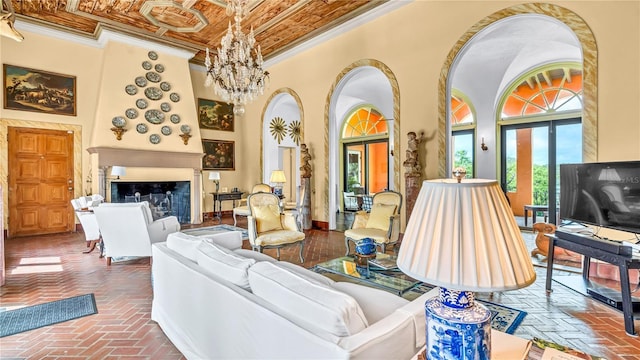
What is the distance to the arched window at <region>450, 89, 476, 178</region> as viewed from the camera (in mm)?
7673

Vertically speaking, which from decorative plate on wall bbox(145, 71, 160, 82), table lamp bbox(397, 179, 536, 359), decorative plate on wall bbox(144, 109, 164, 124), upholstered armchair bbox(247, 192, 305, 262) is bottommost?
upholstered armchair bbox(247, 192, 305, 262)

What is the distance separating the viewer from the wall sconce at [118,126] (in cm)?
670

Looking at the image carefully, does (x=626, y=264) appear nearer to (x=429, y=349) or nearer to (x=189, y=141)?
(x=429, y=349)

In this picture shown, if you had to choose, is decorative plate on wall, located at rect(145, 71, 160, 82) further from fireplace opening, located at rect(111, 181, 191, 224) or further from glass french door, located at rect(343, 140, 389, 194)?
glass french door, located at rect(343, 140, 389, 194)

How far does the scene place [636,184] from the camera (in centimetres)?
272

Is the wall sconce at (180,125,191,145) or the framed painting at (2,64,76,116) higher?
the framed painting at (2,64,76,116)

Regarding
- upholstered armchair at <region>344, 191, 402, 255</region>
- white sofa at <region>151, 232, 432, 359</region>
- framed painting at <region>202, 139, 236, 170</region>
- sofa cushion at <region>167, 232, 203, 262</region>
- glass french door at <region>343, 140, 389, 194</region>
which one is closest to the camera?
white sofa at <region>151, 232, 432, 359</region>

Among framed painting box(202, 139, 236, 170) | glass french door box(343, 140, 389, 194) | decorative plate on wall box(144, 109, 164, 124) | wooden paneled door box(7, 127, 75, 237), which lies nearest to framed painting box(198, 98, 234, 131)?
framed painting box(202, 139, 236, 170)

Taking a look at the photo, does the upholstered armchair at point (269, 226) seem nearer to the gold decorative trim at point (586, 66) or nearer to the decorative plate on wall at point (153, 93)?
the gold decorative trim at point (586, 66)

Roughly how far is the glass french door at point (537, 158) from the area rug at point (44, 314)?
776 cm

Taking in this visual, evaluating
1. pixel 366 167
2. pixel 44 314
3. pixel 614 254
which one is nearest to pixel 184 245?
pixel 44 314

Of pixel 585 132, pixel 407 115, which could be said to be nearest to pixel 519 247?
pixel 585 132

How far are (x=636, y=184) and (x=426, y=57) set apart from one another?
3301mm

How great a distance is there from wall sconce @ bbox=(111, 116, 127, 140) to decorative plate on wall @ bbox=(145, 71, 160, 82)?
1203mm
